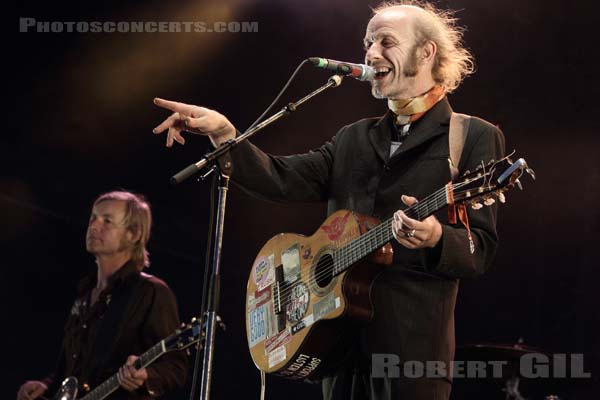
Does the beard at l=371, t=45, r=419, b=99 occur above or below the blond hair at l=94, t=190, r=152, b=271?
below

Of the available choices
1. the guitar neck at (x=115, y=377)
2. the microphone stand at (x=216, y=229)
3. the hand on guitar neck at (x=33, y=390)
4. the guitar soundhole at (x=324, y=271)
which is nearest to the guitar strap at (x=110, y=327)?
the guitar neck at (x=115, y=377)

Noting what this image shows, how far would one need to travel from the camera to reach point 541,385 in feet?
16.5

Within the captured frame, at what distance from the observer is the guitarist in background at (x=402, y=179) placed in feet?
8.47

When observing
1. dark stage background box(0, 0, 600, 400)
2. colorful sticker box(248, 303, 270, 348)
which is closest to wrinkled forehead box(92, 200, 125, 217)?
dark stage background box(0, 0, 600, 400)

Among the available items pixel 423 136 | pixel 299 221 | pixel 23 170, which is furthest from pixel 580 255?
pixel 23 170

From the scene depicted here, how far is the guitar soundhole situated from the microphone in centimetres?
68

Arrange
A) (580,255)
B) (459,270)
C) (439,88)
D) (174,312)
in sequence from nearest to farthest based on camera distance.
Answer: (459,270)
(439,88)
(174,312)
(580,255)

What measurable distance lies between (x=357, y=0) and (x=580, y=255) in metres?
2.43

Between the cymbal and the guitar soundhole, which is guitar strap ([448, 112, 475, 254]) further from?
the cymbal

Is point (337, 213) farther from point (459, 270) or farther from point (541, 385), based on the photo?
point (541, 385)

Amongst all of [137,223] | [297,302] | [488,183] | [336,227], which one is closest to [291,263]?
[297,302]

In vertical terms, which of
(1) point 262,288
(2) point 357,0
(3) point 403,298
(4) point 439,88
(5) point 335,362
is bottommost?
(5) point 335,362

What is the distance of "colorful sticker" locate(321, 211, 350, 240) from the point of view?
9.40 feet

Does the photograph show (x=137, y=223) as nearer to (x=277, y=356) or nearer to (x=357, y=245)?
(x=277, y=356)
